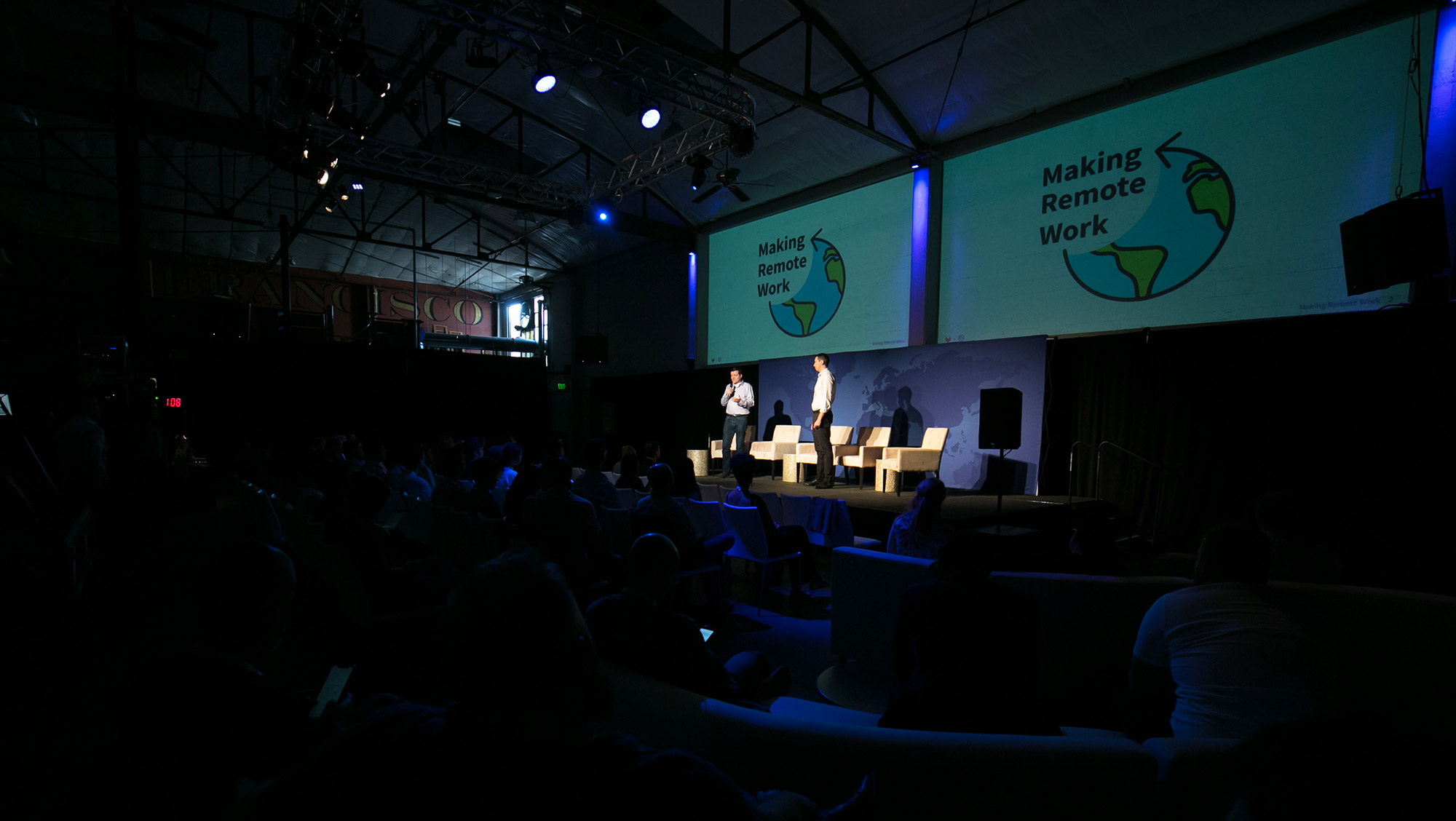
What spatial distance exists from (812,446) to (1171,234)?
4843 mm

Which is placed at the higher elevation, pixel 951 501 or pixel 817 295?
pixel 817 295

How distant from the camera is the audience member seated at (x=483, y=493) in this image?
4.01m

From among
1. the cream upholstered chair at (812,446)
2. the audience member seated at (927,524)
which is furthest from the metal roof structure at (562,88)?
the audience member seated at (927,524)

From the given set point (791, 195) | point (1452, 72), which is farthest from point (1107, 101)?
point (791, 195)

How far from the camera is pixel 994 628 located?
1.55m

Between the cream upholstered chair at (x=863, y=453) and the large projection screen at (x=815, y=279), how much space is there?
1.34 m

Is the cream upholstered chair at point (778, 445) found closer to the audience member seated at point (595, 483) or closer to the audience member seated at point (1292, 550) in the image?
the audience member seated at point (595, 483)

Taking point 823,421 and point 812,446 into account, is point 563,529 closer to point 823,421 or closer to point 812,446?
point 823,421

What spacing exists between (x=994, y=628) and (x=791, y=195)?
9.44m

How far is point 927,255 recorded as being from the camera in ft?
26.6

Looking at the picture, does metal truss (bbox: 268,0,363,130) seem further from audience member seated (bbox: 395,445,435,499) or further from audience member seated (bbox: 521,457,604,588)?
audience member seated (bbox: 521,457,604,588)

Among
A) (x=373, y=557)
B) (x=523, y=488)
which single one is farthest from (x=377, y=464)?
(x=373, y=557)

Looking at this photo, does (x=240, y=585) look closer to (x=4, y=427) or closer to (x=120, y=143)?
(x=4, y=427)

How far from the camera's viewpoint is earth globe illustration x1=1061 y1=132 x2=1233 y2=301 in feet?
19.1
